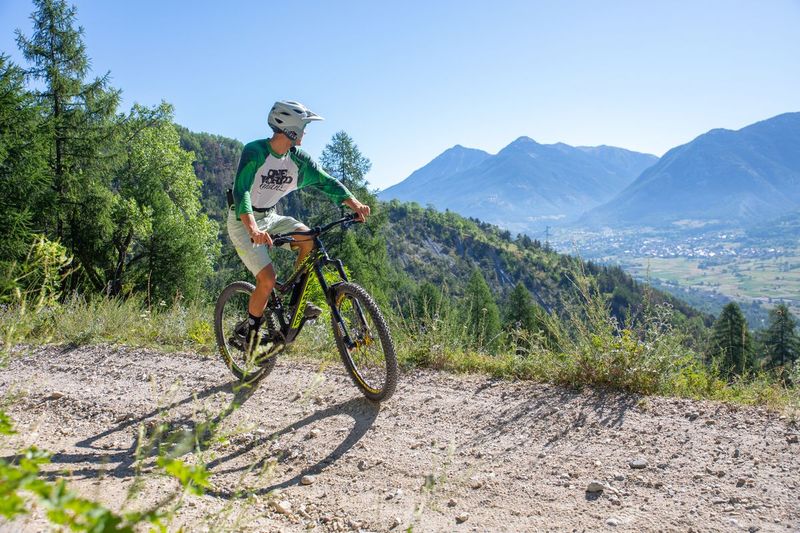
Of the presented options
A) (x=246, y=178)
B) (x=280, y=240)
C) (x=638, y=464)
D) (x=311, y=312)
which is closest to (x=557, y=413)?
(x=638, y=464)

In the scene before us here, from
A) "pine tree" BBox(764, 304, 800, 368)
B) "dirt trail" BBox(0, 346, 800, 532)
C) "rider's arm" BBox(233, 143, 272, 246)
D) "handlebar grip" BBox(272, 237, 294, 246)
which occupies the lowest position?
"pine tree" BBox(764, 304, 800, 368)

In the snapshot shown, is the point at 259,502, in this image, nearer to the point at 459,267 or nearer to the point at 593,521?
the point at 593,521

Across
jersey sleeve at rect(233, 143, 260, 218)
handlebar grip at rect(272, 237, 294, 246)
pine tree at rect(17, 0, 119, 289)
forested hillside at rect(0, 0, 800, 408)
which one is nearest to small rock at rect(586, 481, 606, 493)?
forested hillside at rect(0, 0, 800, 408)

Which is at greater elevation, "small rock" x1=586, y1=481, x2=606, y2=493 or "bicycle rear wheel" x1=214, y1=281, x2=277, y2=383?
"bicycle rear wheel" x1=214, y1=281, x2=277, y2=383

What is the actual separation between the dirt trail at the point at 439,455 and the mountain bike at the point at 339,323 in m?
0.26

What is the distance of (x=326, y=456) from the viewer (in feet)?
12.2

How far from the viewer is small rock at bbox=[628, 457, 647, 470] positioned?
3.37 m

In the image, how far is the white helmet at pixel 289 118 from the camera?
477 cm

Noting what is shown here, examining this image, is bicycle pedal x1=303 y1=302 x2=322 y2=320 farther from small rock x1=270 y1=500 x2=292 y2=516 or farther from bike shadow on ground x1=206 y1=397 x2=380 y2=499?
small rock x1=270 y1=500 x2=292 y2=516

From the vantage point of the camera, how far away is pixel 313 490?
3277 millimetres

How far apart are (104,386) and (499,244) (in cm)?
16049

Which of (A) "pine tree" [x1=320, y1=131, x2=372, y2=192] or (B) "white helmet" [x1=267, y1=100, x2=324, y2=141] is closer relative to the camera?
(B) "white helmet" [x1=267, y1=100, x2=324, y2=141]

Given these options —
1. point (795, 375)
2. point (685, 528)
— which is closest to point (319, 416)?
point (685, 528)

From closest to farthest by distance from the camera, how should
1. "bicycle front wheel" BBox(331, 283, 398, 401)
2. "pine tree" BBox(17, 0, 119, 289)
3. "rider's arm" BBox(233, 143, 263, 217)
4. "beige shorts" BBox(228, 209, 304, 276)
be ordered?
"bicycle front wheel" BBox(331, 283, 398, 401)
"rider's arm" BBox(233, 143, 263, 217)
"beige shorts" BBox(228, 209, 304, 276)
"pine tree" BBox(17, 0, 119, 289)
